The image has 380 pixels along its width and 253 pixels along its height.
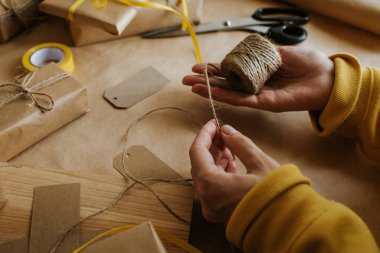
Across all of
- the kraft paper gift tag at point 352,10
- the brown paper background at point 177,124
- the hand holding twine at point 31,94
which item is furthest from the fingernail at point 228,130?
the kraft paper gift tag at point 352,10

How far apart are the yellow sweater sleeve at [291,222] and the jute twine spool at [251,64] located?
0.87 feet

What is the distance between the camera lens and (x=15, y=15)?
98cm

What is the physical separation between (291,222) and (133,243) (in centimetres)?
23

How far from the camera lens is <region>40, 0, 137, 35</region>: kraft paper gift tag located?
2.99ft

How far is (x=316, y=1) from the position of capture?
1.10 metres

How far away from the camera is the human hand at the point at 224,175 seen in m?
0.59

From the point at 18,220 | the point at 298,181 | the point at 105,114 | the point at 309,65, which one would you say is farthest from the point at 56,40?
the point at 298,181

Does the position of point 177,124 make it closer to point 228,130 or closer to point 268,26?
point 228,130

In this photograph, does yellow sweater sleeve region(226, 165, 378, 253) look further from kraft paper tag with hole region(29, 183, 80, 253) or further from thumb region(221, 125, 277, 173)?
kraft paper tag with hole region(29, 183, 80, 253)

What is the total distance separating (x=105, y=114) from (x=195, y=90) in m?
0.21

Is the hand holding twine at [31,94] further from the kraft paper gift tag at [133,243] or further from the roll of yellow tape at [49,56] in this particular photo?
the kraft paper gift tag at [133,243]

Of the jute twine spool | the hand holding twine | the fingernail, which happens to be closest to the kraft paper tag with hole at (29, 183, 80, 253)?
the hand holding twine

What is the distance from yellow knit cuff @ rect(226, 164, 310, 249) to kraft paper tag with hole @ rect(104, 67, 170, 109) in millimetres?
414

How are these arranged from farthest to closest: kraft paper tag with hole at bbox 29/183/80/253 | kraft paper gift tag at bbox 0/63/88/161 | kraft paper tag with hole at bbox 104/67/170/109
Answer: kraft paper tag with hole at bbox 104/67/170/109, kraft paper gift tag at bbox 0/63/88/161, kraft paper tag with hole at bbox 29/183/80/253
